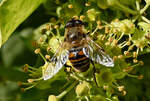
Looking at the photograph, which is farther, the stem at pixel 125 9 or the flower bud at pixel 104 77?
the stem at pixel 125 9

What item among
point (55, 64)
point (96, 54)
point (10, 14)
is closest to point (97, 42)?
point (96, 54)

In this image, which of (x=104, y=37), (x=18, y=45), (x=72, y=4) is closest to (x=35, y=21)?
(x=18, y=45)

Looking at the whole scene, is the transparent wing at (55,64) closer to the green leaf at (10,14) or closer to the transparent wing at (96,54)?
the transparent wing at (96,54)

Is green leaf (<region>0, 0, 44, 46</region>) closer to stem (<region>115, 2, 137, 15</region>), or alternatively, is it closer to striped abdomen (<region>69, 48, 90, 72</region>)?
striped abdomen (<region>69, 48, 90, 72</region>)

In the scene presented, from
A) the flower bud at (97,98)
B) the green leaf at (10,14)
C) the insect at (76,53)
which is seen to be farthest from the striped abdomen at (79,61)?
the green leaf at (10,14)

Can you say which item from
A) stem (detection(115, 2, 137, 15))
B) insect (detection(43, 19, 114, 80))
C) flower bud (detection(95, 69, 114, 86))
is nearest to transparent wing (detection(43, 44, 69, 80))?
insect (detection(43, 19, 114, 80))

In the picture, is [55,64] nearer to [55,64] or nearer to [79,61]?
[55,64]
